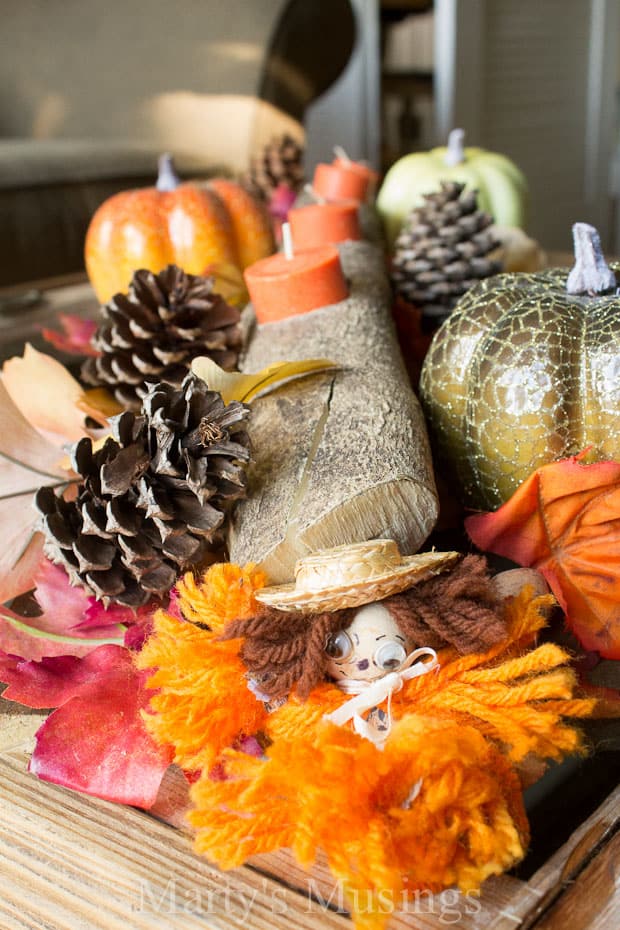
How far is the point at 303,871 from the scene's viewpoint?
1.40 feet

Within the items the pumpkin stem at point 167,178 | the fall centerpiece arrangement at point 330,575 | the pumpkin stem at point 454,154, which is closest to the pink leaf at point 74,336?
the pumpkin stem at point 167,178

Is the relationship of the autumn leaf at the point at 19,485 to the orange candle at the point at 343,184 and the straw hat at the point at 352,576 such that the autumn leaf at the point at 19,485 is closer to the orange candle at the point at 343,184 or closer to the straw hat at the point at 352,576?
the straw hat at the point at 352,576

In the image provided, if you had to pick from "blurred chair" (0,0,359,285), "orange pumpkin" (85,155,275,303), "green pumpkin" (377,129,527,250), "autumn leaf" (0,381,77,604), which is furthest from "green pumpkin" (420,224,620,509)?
"blurred chair" (0,0,359,285)

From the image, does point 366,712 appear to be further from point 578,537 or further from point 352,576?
point 578,537

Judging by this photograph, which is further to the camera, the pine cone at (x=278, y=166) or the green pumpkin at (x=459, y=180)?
the pine cone at (x=278, y=166)

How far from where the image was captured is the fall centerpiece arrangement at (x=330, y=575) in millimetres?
395

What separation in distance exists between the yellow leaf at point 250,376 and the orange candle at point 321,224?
40 cm

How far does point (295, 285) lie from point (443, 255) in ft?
0.86

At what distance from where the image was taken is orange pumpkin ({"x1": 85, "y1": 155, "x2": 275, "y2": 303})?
43.6 inches

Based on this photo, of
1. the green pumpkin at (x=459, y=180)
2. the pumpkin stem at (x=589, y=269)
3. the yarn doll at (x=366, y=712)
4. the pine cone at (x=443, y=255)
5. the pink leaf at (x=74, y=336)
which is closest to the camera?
the yarn doll at (x=366, y=712)

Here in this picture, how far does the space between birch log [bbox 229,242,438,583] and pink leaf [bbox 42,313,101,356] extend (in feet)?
1.56

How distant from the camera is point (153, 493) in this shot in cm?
52

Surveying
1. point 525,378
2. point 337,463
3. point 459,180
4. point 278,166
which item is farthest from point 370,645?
point 278,166

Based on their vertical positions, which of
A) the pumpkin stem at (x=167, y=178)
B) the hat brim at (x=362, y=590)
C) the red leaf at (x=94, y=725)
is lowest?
the red leaf at (x=94, y=725)
